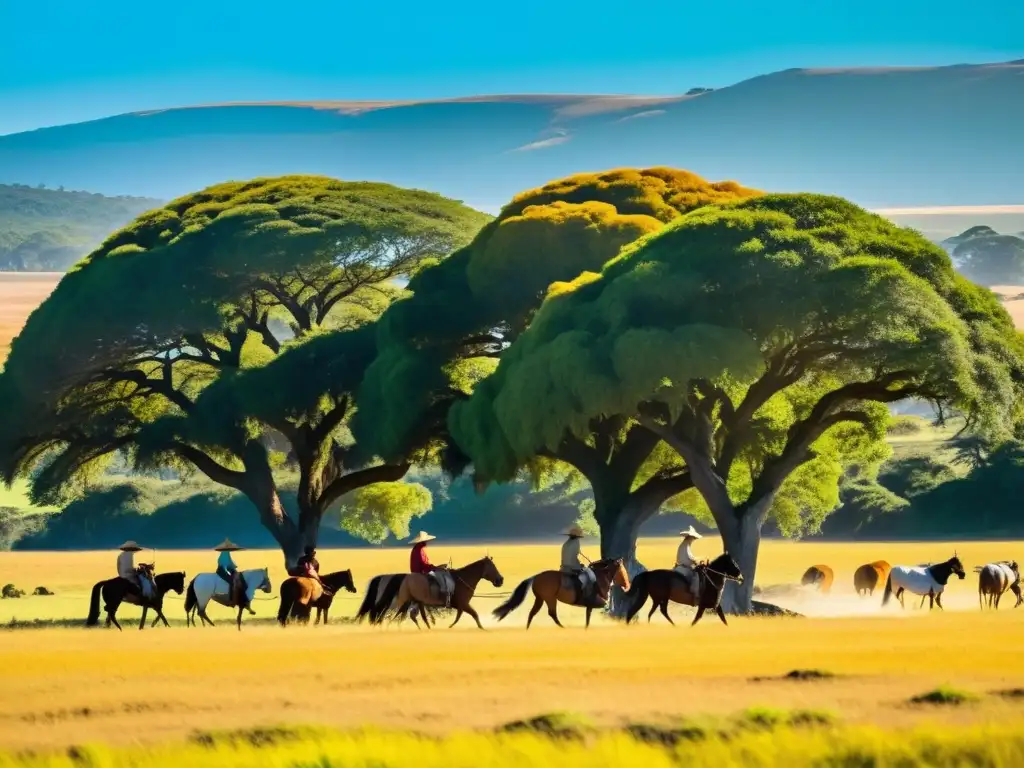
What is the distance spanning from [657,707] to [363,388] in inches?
1190

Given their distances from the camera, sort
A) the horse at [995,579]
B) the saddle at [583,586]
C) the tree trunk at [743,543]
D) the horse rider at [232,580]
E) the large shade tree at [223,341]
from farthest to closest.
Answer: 1. the large shade tree at [223,341]
2. the tree trunk at [743,543]
3. the horse at [995,579]
4. the horse rider at [232,580]
5. the saddle at [583,586]

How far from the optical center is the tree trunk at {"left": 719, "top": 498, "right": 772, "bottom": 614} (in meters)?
43.9

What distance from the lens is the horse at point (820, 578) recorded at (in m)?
55.9

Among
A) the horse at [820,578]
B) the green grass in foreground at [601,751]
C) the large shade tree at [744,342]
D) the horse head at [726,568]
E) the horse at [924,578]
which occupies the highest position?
the large shade tree at [744,342]

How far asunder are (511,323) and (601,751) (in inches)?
1331

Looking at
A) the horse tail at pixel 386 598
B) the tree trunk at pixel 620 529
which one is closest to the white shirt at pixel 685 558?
the horse tail at pixel 386 598

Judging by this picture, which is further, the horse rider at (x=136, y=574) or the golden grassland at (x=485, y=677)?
the horse rider at (x=136, y=574)

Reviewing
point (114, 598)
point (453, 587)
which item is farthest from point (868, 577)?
point (114, 598)

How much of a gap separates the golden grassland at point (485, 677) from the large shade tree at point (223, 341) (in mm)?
11773

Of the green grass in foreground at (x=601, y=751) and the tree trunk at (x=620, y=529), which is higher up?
the tree trunk at (x=620, y=529)

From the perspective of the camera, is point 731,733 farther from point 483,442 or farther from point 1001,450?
point 1001,450

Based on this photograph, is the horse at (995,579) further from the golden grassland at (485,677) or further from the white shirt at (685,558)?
the white shirt at (685,558)

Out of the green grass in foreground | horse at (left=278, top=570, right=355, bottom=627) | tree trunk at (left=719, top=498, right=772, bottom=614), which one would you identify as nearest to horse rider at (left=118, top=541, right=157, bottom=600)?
horse at (left=278, top=570, right=355, bottom=627)

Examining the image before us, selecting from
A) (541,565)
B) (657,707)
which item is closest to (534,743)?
(657,707)
